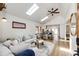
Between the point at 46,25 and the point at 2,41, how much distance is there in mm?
671

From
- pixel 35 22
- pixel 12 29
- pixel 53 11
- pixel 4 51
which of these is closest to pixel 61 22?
pixel 53 11

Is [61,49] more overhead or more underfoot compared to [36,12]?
more underfoot

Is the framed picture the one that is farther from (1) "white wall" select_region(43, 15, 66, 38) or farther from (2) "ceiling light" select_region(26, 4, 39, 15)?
(1) "white wall" select_region(43, 15, 66, 38)

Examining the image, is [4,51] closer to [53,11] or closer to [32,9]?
[32,9]

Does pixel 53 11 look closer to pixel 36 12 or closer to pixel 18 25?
pixel 36 12

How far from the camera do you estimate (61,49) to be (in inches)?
75.7

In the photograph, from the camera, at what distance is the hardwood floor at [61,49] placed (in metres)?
1.91

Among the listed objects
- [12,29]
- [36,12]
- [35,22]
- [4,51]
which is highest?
[36,12]

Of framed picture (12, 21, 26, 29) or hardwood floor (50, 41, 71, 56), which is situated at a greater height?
framed picture (12, 21, 26, 29)

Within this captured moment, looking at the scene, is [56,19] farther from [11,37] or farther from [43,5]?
[11,37]

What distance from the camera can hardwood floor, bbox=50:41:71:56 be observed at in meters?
1.91

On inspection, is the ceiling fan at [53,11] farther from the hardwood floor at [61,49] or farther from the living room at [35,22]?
the hardwood floor at [61,49]

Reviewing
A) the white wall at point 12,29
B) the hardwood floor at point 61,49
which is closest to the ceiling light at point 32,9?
the white wall at point 12,29

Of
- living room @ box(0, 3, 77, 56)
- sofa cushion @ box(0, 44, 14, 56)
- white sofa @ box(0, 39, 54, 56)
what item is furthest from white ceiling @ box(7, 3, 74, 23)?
sofa cushion @ box(0, 44, 14, 56)
